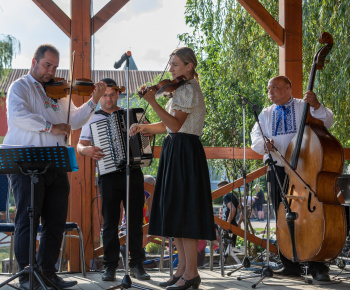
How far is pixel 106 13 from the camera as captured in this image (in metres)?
4.98

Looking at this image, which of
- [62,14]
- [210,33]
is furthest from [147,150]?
[210,33]

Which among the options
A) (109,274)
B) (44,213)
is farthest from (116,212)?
(44,213)

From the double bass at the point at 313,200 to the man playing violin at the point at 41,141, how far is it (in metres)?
1.57

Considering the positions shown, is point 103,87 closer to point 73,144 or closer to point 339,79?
point 73,144

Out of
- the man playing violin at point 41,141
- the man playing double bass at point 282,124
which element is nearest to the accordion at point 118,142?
the man playing violin at point 41,141

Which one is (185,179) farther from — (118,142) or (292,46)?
(292,46)

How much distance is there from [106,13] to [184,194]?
2110 mm

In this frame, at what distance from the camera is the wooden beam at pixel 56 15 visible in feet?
15.8

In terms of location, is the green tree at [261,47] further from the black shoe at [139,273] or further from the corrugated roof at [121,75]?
the corrugated roof at [121,75]

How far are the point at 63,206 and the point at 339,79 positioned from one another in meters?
4.62

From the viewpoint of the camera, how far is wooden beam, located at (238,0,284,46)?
541cm

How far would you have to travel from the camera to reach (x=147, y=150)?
169 inches

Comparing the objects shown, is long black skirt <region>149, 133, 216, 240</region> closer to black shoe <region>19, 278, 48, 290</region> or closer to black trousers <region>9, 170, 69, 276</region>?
black trousers <region>9, 170, 69, 276</region>

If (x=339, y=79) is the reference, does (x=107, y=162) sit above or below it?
below
